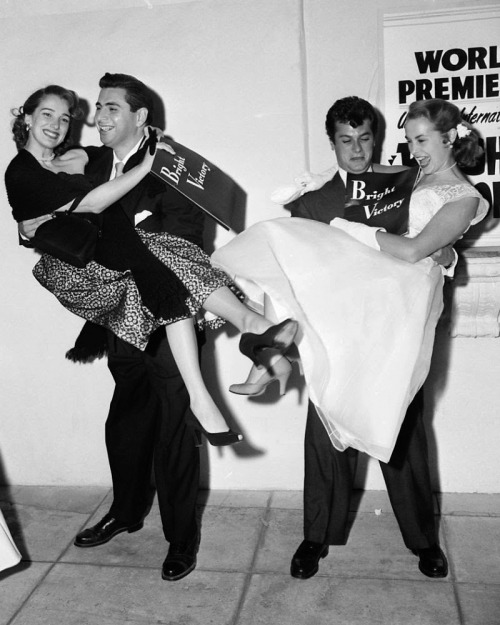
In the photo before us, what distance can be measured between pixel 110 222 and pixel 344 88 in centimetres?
127

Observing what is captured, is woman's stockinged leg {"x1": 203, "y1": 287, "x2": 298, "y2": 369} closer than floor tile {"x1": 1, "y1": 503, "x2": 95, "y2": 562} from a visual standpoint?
Yes

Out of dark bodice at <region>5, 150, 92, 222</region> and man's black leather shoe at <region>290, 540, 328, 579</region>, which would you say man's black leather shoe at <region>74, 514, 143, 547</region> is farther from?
dark bodice at <region>5, 150, 92, 222</region>

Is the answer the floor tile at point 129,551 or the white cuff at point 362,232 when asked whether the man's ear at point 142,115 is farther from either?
the floor tile at point 129,551

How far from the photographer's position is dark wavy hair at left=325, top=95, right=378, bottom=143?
3.32 m

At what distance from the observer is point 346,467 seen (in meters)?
3.43

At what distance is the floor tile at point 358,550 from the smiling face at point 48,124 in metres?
1.99

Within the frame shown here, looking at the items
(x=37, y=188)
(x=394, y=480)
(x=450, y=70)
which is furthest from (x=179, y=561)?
(x=450, y=70)

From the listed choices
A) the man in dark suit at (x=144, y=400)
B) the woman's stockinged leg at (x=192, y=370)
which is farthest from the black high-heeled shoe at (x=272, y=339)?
the man in dark suit at (x=144, y=400)

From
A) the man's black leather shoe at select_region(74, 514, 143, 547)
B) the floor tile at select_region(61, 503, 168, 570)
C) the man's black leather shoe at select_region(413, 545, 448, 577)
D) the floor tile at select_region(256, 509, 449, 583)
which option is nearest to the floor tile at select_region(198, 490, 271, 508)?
the floor tile at select_region(256, 509, 449, 583)

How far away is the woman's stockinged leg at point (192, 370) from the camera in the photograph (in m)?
3.28

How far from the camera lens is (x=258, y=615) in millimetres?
3164

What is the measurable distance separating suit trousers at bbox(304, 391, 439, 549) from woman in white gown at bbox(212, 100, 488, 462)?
224mm

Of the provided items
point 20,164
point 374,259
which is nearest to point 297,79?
point 374,259

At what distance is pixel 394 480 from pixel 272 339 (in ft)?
2.98
